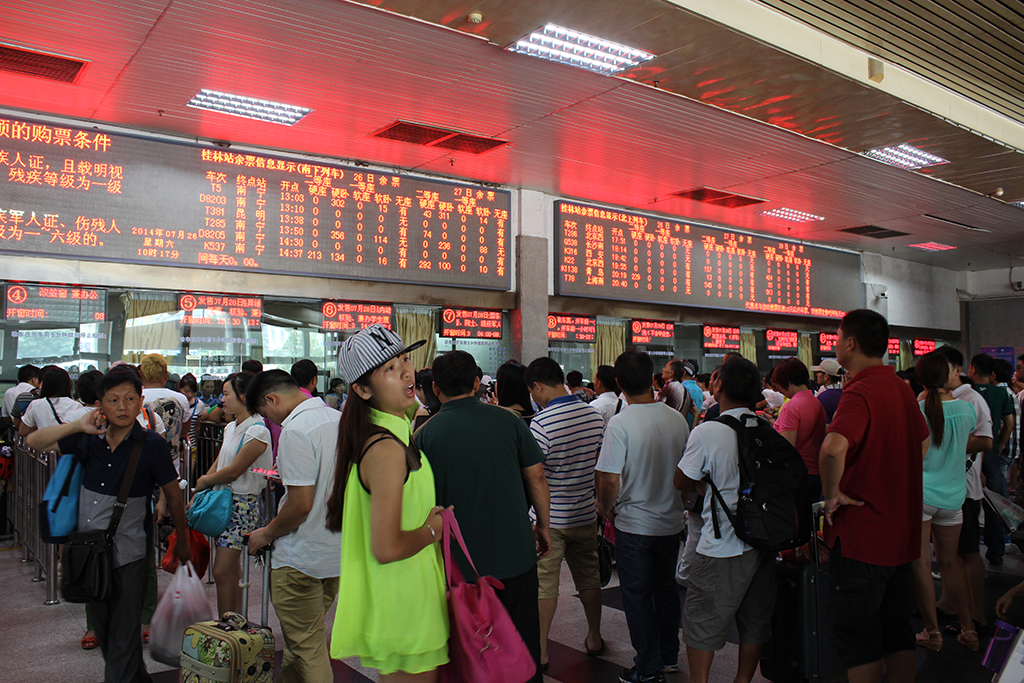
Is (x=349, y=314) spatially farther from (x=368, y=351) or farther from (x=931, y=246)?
(x=931, y=246)

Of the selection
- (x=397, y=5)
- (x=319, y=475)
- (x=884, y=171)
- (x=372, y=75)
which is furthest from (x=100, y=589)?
(x=884, y=171)

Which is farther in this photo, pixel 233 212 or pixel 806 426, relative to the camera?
pixel 233 212

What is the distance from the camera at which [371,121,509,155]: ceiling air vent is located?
765cm

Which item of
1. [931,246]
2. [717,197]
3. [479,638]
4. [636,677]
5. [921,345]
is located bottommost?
[636,677]

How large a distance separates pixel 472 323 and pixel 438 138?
2442mm

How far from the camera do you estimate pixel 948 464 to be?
15.3 feet

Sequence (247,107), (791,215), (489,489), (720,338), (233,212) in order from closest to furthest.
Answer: (489,489) → (247,107) → (233,212) → (791,215) → (720,338)

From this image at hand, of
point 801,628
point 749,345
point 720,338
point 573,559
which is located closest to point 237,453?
point 573,559

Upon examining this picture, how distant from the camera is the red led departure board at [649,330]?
36.5ft

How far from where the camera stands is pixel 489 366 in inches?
393

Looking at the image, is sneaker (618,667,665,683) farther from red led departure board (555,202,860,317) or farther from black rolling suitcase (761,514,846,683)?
red led departure board (555,202,860,317)

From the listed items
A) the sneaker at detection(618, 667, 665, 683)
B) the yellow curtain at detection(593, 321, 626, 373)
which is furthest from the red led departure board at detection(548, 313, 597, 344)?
the sneaker at detection(618, 667, 665, 683)

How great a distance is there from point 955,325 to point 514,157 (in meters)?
13.3

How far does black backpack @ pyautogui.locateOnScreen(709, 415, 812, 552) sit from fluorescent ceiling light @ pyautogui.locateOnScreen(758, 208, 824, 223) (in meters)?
8.57
